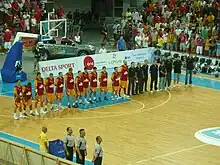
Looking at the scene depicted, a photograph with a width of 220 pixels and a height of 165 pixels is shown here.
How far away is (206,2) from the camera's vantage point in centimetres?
4256

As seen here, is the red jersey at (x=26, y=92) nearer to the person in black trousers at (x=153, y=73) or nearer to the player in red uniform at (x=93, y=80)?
the player in red uniform at (x=93, y=80)

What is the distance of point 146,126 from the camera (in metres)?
23.2

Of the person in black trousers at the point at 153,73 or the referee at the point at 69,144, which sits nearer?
the referee at the point at 69,144

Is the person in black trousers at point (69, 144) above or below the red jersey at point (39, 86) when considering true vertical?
below

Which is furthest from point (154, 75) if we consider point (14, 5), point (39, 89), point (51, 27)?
point (14, 5)

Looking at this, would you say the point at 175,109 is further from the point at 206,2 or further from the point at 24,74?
the point at 206,2

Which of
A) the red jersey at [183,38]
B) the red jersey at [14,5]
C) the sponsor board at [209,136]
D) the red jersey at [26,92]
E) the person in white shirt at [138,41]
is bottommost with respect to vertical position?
the sponsor board at [209,136]

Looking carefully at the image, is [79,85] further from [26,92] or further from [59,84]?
[26,92]

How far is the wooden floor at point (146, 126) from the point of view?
19703 mm

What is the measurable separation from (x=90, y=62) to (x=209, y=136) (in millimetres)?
10599

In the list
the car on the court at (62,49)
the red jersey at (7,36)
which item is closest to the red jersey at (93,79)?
the car on the court at (62,49)

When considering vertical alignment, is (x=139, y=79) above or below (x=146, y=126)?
above

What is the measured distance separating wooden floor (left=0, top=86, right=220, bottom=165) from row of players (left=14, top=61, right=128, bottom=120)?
673 millimetres

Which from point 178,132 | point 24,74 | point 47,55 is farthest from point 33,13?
point 178,132
